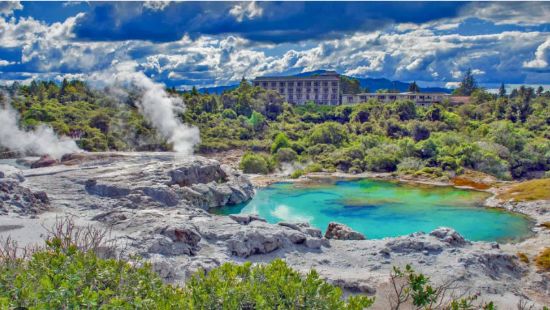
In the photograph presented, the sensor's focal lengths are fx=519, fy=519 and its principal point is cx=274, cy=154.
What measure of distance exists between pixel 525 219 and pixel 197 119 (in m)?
41.7

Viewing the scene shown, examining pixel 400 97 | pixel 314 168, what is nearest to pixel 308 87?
pixel 400 97

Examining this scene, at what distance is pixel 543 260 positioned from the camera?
21.8 m

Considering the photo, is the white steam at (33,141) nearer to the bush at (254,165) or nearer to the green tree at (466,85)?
the bush at (254,165)

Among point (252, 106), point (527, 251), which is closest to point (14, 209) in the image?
point (527, 251)

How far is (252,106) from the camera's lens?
2837 inches

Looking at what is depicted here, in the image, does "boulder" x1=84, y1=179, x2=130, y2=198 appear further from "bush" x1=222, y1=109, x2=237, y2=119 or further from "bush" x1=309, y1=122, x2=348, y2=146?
"bush" x1=222, y1=109, x2=237, y2=119

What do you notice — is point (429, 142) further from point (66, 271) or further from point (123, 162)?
point (66, 271)

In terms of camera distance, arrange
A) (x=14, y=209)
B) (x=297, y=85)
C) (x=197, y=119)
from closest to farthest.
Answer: (x=14, y=209) < (x=197, y=119) < (x=297, y=85)

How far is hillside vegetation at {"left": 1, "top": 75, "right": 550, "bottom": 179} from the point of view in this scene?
4750 cm

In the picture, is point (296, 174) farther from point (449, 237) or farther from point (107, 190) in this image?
point (449, 237)

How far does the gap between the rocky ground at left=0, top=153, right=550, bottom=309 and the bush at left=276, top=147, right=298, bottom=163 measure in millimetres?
21564

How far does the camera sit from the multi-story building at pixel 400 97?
83.6m

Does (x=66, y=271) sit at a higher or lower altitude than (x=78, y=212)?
higher

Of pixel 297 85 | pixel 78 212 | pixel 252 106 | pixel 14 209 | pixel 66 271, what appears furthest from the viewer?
pixel 297 85
